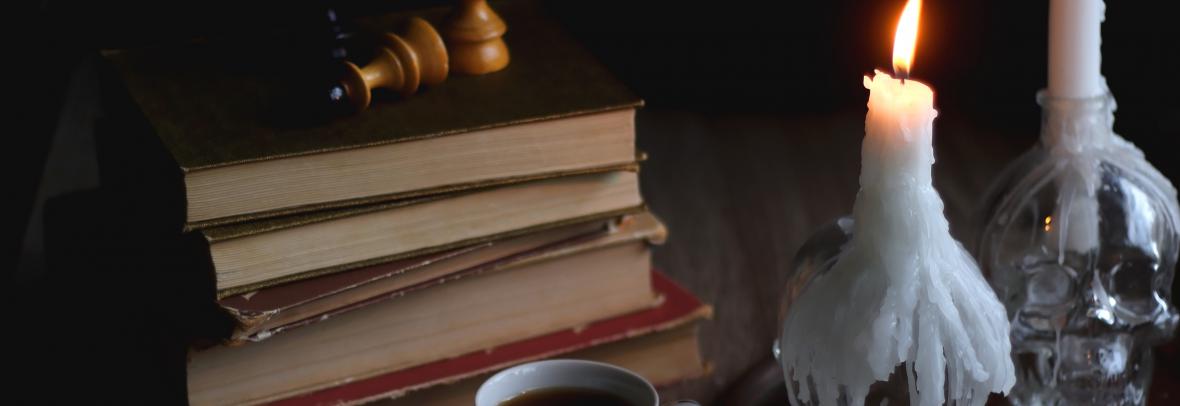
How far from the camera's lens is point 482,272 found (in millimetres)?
990

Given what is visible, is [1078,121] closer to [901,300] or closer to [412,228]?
[901,300]

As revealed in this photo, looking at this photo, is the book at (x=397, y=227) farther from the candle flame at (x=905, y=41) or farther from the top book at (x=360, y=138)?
the candle flame at (x=905, y=41)

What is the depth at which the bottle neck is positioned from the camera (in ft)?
2.83

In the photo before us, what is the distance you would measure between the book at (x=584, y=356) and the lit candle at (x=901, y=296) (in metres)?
0.30

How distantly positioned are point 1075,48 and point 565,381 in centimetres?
37

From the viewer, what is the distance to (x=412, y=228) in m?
0.95

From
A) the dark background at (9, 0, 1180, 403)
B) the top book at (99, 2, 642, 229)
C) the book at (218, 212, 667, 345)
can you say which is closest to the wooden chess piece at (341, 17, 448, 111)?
the top book at (99, 2, 642, 229)

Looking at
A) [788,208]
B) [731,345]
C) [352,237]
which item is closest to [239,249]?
[352,237]

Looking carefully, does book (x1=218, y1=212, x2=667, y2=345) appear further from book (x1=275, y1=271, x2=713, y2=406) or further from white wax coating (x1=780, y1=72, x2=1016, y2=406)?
white wax coating (x1=780, y1=72, x2=1016, y2=406)

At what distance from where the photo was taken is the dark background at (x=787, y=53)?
4.93 ft

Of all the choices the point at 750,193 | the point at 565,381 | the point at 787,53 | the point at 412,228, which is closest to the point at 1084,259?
the point at 565,381

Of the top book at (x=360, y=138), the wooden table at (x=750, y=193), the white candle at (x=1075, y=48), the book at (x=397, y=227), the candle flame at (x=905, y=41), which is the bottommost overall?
the wooden table at (x=750, y=193)

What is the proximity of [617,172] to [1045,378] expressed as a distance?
32cm

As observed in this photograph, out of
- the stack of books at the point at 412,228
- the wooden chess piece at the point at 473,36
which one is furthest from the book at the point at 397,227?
the wooden chess piece at the point at 473,36
